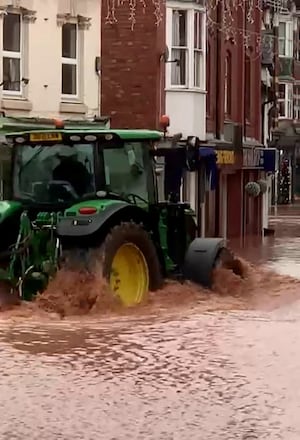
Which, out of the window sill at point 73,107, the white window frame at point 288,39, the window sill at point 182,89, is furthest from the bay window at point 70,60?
the white window frame at point 288,39

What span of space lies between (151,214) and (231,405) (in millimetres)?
6242

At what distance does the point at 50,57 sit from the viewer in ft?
73.7

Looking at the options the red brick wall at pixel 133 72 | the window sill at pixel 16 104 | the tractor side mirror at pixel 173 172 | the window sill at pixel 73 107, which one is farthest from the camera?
the red brick wall at pixel 133 72

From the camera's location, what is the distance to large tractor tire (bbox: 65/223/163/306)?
12.6 m

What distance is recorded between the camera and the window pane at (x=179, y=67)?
2734 centimetres

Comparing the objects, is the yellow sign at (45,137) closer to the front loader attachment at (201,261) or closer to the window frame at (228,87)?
the front loader attachment at (201,261)

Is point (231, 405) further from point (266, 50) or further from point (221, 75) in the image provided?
point (266, 50)

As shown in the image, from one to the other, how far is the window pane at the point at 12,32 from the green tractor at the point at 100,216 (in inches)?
322

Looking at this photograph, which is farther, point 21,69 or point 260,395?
point 21,69

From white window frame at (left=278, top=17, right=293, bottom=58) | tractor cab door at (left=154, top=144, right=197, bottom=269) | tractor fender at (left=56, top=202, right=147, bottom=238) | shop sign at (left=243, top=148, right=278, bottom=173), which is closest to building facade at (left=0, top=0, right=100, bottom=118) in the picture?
tractor cab door at (left=154, top=144, right=197, bottom=269)

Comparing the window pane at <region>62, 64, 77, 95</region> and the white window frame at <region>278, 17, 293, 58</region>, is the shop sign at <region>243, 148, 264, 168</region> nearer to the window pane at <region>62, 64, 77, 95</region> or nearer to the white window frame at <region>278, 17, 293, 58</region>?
the window pane at <region>62, 64, 77, 95</region>

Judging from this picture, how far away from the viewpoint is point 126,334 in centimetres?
1076

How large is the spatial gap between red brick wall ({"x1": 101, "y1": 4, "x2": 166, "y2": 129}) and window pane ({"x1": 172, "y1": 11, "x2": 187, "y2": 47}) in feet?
5.07

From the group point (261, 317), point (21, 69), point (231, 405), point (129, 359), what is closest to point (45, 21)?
point (21, 69)
